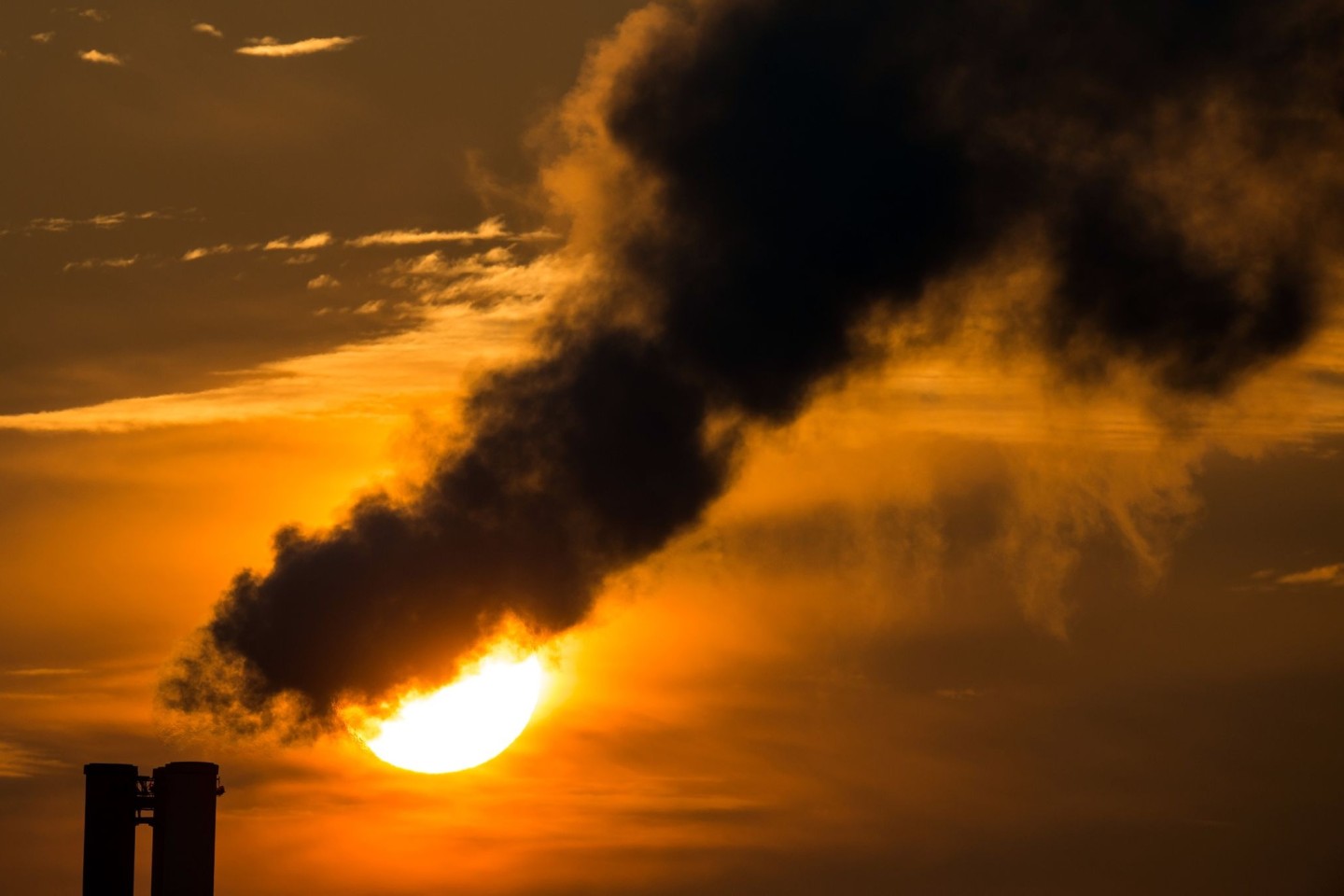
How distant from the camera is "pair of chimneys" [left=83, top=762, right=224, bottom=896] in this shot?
5431 centimetres

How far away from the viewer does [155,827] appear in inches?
2185

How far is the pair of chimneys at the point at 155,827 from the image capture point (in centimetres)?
5431

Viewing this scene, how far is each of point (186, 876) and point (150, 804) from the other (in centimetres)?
211

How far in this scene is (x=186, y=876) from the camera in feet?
179

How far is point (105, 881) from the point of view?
54.1m

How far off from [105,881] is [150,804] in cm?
223

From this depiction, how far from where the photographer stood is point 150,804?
183 feet

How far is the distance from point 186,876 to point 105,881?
1.72 metres
